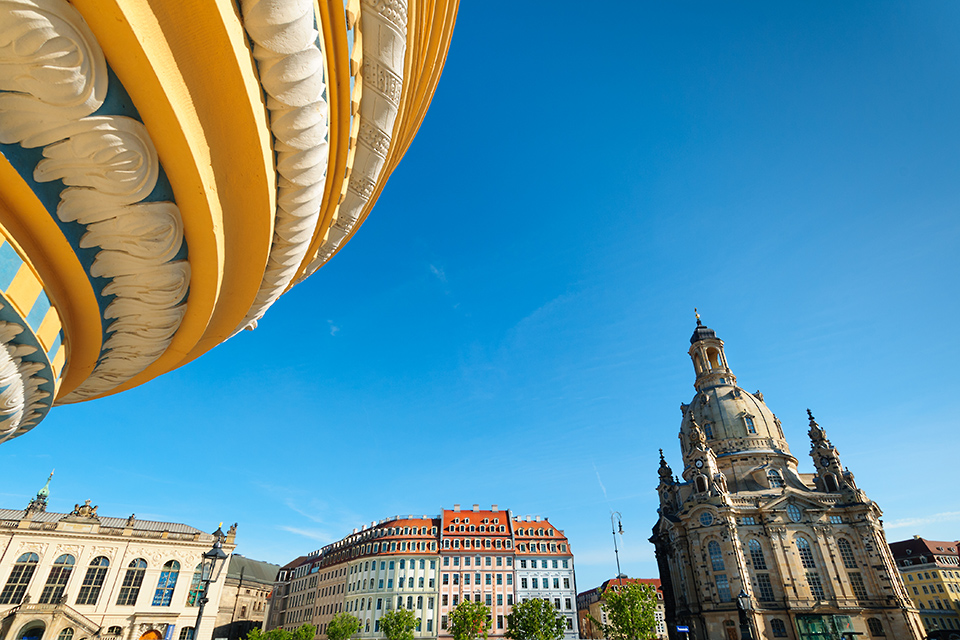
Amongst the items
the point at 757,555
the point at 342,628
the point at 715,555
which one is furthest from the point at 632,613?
the point at 342,628

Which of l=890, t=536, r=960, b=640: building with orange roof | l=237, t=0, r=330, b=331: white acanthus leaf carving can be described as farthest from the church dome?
l=237, t=0, r=330, b=331: white acanthus leaf carving

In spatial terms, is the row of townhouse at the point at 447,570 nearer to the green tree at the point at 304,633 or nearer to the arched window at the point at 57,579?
the green tree at the point at 304,633

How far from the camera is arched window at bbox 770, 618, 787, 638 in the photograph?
5231 cm

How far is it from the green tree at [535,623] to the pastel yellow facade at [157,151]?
55466 mm

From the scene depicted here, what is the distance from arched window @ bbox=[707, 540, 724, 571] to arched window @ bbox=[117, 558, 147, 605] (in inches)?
2382

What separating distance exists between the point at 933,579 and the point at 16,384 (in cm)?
13191

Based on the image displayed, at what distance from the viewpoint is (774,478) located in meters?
63.7

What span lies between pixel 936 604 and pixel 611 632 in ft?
264

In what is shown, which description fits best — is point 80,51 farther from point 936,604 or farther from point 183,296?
point 936,604

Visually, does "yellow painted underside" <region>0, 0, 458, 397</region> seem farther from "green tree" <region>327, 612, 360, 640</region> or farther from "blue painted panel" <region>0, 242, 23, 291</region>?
"green tree" <region>327, 612, 360, 640</region>

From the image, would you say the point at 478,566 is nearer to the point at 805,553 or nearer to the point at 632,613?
the point at 632,613

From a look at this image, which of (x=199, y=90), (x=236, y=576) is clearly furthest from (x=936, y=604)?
(x=199, y=90)

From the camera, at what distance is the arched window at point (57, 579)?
42.0 meters

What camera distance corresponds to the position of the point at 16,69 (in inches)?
106
